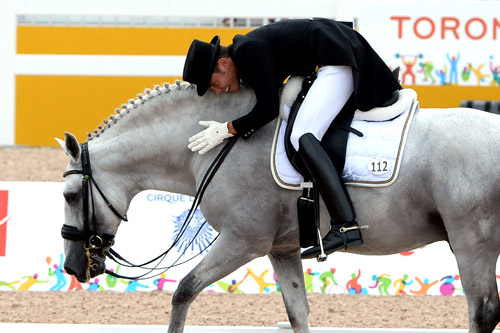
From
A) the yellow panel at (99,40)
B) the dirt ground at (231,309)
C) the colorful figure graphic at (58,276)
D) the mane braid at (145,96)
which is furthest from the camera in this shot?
the yellow panel at (99,40)

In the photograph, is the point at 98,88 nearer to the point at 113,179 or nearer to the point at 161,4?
the point at 161,4

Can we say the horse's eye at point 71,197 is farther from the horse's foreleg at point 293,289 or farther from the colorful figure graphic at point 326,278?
the colorful figure graphic at point 326,278

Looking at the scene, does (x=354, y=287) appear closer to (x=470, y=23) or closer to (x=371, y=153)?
(x=371, y=153)

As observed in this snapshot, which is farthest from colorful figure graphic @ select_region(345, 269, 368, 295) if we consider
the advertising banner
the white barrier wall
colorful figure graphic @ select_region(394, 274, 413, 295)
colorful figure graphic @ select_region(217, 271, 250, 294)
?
the advertising banner

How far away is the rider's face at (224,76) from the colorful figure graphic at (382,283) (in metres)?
2.73

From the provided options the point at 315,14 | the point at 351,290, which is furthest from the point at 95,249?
the point at 315,14

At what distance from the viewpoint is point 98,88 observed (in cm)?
1605

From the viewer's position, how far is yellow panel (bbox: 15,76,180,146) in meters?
16.0

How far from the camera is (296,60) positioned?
156 inches

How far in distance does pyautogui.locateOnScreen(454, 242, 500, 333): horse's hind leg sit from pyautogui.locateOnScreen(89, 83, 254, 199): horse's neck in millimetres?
1287

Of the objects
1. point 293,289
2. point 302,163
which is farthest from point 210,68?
point 293,289

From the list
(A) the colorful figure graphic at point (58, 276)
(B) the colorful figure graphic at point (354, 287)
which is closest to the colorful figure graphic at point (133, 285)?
(A) the colorful figure graphic at point (58, 276)

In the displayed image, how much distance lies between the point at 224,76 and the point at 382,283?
2.86 metres

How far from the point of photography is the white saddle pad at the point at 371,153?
3.81 m
